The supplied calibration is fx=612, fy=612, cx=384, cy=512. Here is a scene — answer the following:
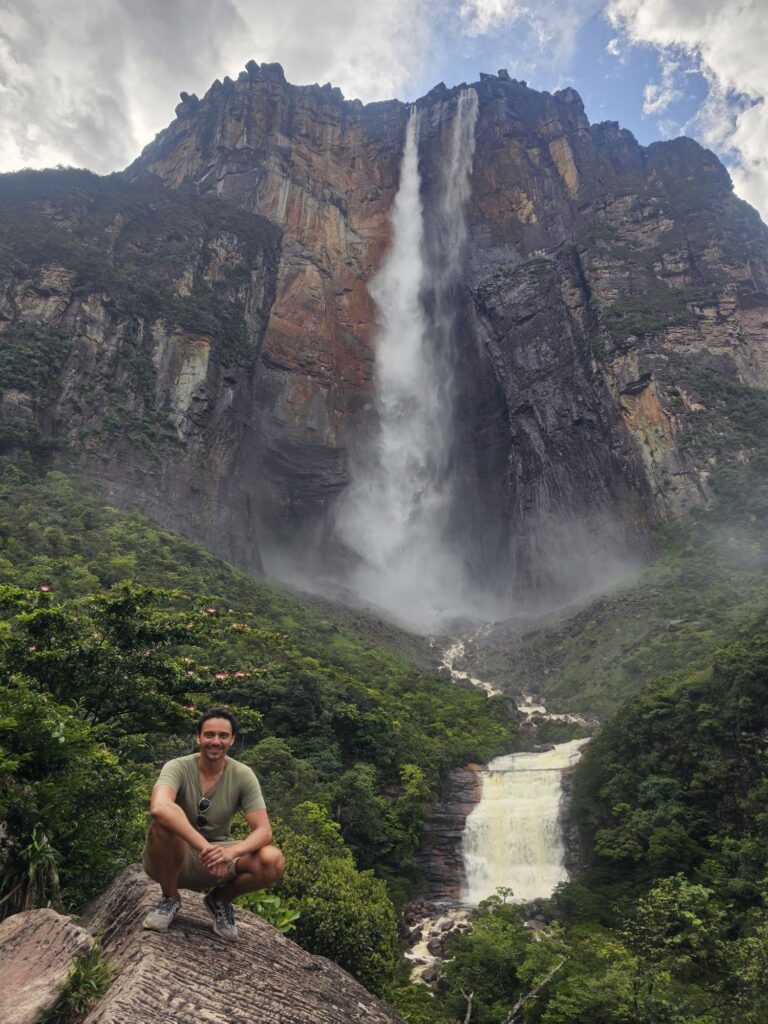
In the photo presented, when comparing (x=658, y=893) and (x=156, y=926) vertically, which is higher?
(x=156, y=926)

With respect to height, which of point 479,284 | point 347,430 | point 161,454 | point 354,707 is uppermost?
point 479,284

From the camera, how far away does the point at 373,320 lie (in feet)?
229

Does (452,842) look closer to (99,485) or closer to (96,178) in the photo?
(99,485)

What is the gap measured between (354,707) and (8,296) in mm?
40533

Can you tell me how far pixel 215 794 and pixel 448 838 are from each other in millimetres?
20188

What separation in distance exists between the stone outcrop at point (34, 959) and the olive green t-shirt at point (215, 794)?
0.91 m

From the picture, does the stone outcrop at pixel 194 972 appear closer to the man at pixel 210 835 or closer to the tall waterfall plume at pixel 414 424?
the man at pixel 210 835

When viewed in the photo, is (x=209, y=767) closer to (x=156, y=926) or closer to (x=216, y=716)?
(x=216, y=716)

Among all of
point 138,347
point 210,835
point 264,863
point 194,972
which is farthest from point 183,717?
point 138,347

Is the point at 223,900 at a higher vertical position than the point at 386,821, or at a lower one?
higher

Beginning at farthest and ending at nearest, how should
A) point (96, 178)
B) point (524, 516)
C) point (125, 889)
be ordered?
point (96, 178) < point (524, 516) < point (125, 889)

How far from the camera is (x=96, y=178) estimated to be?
66.9m

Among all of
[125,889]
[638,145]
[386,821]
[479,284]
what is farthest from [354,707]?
[638,145]

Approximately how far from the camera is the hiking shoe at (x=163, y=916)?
11.6ft
